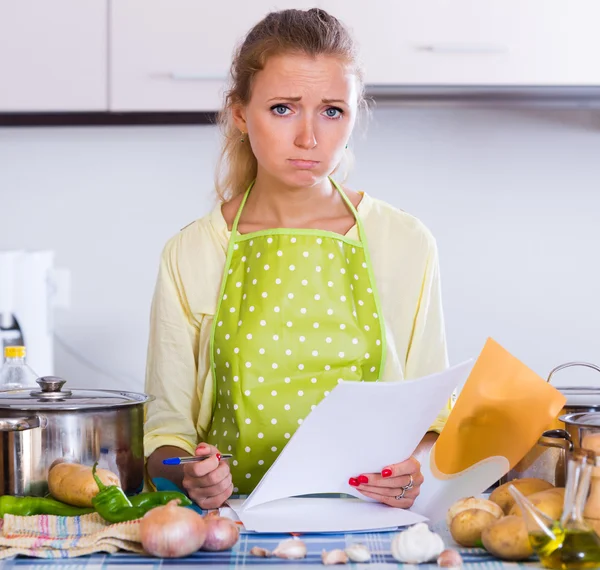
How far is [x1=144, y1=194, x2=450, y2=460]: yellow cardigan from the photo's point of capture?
4.42ft

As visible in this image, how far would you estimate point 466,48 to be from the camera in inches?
76.7

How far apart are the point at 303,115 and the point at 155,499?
552mm

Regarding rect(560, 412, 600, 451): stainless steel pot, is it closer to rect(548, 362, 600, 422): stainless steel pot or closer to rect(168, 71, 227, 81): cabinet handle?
rect(548, 362, 600, 422): stainless steel pot

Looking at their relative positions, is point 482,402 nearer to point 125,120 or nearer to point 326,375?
point 326,375

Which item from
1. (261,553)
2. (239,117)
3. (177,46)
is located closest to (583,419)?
(261,553)

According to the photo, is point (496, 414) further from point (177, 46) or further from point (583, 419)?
point (177, 46)

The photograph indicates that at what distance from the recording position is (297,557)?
0.83 metres

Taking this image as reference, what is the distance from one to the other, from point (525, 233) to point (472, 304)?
0.21m

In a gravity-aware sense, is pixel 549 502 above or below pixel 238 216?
below

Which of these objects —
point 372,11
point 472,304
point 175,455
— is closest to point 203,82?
point 372,11

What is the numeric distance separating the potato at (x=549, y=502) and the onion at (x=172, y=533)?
30 centimetres

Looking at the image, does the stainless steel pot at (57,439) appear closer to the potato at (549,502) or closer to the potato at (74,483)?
the potato at (74,483)

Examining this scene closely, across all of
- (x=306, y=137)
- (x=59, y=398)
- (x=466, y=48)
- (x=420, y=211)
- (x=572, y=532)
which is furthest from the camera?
(x=420, y=211)

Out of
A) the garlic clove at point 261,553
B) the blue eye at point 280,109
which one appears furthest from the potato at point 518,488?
the blue eye at point 280,109
